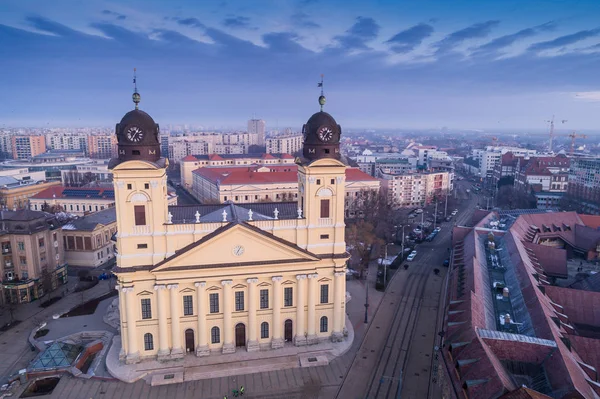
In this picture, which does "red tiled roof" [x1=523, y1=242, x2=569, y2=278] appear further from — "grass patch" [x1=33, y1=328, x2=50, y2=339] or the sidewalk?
"grass patch" [x1=33, y1=328, x2=50, y2=339]

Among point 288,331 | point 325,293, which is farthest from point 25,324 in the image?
point 325,293

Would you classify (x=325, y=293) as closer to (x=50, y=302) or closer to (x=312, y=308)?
(x=312, y=308)

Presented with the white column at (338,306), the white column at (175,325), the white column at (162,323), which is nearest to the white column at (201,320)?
the white column at (175,325)

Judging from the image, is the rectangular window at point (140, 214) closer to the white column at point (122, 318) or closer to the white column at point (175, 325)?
the white column at point (122, 318)

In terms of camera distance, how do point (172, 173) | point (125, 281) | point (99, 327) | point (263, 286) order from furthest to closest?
point (172, 173) → point (99, 327) → point (263, 286) → point (125, 281)

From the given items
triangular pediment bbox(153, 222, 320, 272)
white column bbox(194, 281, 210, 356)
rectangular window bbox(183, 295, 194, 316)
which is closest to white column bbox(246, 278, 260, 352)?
triangular pediment bbox(153, 222, 320, 272)

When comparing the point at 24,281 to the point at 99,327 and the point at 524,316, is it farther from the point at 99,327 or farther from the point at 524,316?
the point at 524,316

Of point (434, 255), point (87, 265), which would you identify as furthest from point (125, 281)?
point (434, 255)
